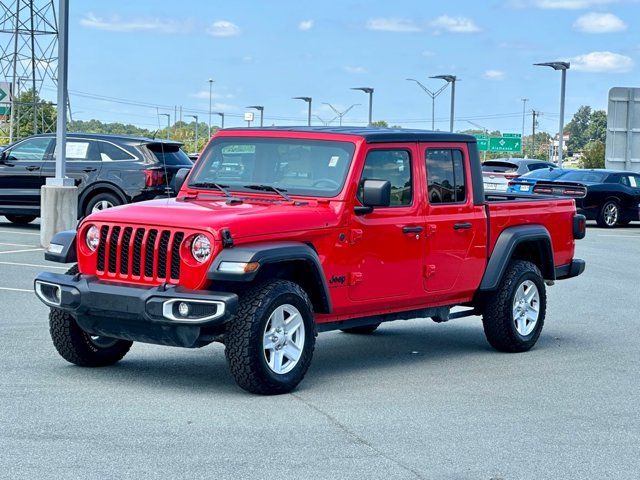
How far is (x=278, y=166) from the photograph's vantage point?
9.34 metres

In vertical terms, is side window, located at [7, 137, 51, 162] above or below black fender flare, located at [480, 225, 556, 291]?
above

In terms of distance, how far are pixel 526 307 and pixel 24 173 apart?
13864 mm

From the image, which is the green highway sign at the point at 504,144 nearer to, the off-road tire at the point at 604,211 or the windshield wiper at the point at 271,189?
the off-road tire at the point at 604,211

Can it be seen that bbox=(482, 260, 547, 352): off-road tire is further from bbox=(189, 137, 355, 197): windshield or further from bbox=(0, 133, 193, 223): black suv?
bbox=(0, 133, 193, 223): black suv

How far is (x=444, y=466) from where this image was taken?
6.48 m

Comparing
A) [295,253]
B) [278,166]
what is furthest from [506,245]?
[295,253]

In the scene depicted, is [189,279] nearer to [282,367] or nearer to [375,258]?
[282,367]

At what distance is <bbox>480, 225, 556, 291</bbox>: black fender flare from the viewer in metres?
10.2

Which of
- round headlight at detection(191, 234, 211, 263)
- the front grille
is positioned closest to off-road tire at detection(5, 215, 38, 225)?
the front grille

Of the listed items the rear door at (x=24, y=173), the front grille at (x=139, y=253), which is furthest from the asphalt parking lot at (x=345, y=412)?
the rear door at (x=24, y=173)

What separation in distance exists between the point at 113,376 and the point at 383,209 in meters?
2.29

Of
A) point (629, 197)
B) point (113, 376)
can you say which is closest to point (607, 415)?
point (113, 376)

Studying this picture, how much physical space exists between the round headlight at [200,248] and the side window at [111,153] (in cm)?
1389

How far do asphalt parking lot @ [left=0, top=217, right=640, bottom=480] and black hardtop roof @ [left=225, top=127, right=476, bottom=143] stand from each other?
175 cm
